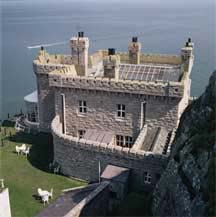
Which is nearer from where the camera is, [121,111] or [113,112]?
[121,111]

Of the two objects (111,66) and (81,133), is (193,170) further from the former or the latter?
(81,133)

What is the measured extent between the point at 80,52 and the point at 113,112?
6512mm

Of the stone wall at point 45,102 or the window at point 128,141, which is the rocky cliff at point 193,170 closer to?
A: the window at point 128,141

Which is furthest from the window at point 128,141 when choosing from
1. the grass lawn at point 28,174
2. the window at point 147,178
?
the window at point 147,178

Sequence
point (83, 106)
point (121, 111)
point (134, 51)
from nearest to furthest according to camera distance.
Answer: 1. point (121, 111)
2. point (83, 106)
3. point (134, 51)

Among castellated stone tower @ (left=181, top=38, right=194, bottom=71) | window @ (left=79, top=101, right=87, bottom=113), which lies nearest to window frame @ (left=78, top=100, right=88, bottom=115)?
window @ (left=79, top=101, right=87, bottom=113)

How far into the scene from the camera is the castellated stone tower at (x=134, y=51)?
34.7 metres

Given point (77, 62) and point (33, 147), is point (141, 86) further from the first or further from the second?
point (33, 147)

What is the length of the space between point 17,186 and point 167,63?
748 inches

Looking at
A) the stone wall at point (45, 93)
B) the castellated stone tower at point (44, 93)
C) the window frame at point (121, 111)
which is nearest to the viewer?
the window frame at point (121, 111)

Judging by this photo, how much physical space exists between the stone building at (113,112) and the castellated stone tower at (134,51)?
200cm

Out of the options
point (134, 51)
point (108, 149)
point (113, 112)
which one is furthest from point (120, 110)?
point (134, 51)

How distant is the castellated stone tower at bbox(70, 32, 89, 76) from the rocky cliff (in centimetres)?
1326

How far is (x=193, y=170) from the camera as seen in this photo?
16.1 metres
